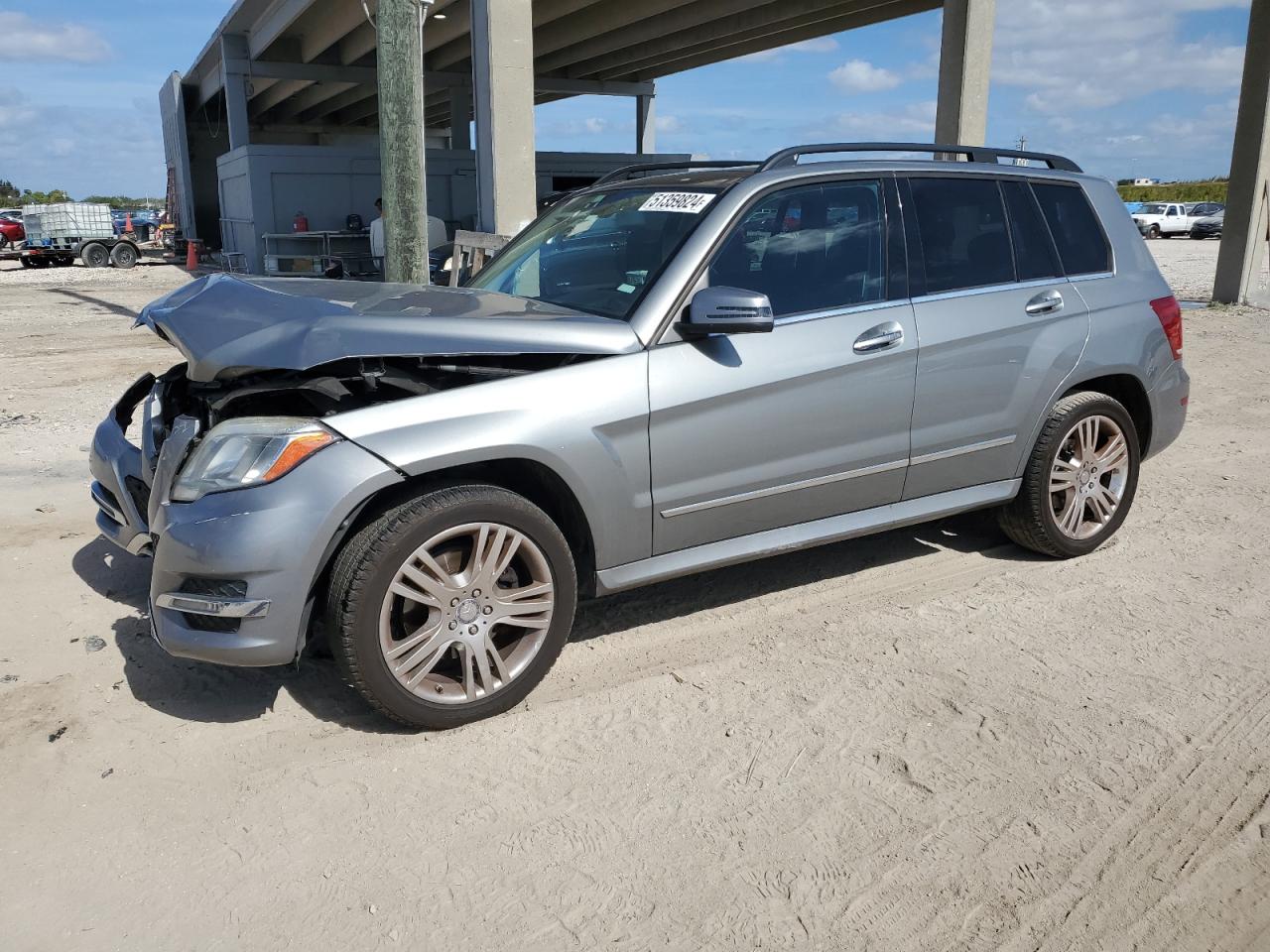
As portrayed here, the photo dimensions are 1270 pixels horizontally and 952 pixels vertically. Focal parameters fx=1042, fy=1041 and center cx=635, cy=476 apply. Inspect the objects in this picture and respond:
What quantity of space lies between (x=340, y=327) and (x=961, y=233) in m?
2.70

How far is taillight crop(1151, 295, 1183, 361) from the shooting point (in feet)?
16.6

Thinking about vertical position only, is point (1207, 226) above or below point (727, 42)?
below

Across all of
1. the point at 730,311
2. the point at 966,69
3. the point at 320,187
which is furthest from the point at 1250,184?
the point at 320,187

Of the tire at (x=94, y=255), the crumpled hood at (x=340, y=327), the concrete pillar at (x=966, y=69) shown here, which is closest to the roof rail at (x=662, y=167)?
the crumpled hood at (x=340, y=327)

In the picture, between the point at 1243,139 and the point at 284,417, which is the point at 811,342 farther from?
the point at 1243,139

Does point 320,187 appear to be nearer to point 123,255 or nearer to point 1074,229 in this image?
point 123,255

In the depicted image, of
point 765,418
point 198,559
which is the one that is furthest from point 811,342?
point 198,559

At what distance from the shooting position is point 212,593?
10.4 feet

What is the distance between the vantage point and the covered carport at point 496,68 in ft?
42.8

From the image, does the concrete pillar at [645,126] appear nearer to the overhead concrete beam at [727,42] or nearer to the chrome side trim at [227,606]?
the overhead concrete beam at [727,42]

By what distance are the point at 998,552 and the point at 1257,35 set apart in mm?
14819

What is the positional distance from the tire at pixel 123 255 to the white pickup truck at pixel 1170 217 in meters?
38.3

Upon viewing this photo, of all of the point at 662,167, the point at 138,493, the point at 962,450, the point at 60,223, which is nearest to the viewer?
the point at 138,493

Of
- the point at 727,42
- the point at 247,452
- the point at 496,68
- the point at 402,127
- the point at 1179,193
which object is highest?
the point at 727,42
